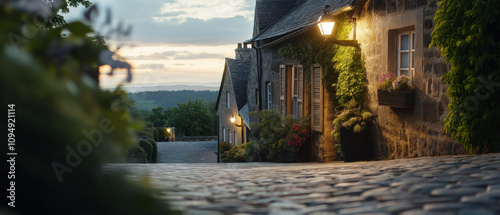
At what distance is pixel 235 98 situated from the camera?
79.9 ft

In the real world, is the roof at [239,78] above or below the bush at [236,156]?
above

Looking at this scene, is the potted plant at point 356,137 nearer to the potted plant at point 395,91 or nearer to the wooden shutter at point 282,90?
the potted plant at point 395,91

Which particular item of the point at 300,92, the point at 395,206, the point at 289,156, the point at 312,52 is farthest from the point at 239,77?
the point at 395,206

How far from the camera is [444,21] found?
6.22 metres

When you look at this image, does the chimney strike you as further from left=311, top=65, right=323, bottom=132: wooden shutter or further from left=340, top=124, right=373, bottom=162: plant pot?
left=340, top=124, right=373, bottom=162: plant pot

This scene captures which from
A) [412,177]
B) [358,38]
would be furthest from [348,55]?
[412,177]

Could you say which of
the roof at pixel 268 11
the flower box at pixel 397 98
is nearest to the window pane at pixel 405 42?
the flower box at pixel 397 98

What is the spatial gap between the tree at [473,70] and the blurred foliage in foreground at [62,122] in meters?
5.26

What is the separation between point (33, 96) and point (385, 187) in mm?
3274

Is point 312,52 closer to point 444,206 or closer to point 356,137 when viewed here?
point 356,137

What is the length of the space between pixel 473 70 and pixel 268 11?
12.9 metres

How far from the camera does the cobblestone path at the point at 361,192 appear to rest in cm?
308

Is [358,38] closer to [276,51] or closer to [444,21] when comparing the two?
[444,21]

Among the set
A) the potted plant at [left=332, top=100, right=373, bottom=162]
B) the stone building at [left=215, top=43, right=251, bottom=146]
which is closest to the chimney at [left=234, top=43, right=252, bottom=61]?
the stone building at [left=215, top=43, right=251, bottom=146]
